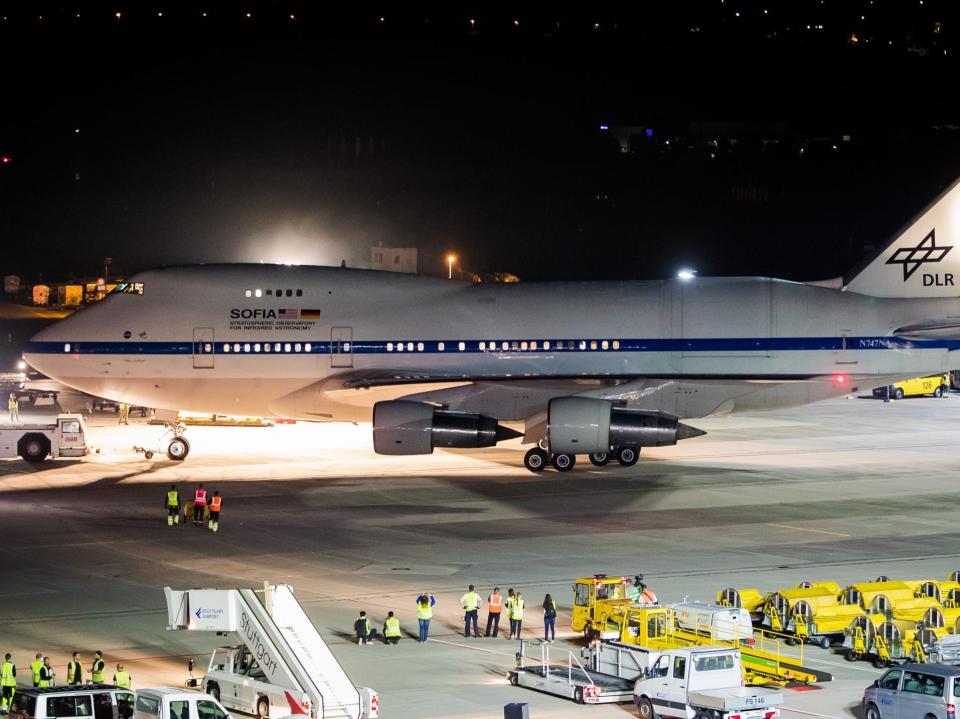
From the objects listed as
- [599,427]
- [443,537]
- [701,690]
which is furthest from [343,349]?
[701,690]

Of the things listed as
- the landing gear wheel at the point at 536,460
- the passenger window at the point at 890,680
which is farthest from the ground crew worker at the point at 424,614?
the landing gear wheel at the point at 536,460

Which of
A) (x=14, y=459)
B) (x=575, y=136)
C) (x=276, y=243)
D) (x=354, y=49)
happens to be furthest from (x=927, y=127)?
(x=14, y=459)

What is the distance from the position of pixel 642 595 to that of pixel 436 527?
11.1 metres

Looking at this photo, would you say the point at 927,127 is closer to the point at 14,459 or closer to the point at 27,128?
the point at 27,128

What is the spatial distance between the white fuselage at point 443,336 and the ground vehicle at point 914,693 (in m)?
23.7

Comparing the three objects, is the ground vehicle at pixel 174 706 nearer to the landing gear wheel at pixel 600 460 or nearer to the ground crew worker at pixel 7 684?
the ground crew worker at pixel 7 684

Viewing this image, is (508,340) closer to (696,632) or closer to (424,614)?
(424,614)

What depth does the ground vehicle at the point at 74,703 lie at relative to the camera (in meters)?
17.1

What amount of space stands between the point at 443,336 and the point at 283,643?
25.3 meters

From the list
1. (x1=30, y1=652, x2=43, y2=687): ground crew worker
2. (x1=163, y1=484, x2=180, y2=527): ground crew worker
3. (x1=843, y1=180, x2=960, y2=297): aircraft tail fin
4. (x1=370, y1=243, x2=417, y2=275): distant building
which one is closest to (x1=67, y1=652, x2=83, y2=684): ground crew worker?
(x1=30, y1=652, x2=43, y2=687): ground crew worker

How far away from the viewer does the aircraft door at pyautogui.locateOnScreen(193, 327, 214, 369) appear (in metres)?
43.1

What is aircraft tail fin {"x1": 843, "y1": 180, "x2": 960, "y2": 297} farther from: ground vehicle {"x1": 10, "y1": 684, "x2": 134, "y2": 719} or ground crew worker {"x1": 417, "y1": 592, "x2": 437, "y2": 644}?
ground vehicle {"x1": 10, "y1": 684, "x2": 134, "y2": 719}

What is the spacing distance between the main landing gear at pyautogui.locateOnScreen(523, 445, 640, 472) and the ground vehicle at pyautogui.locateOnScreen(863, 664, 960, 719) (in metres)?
23.6

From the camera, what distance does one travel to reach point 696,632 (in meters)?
21.2
